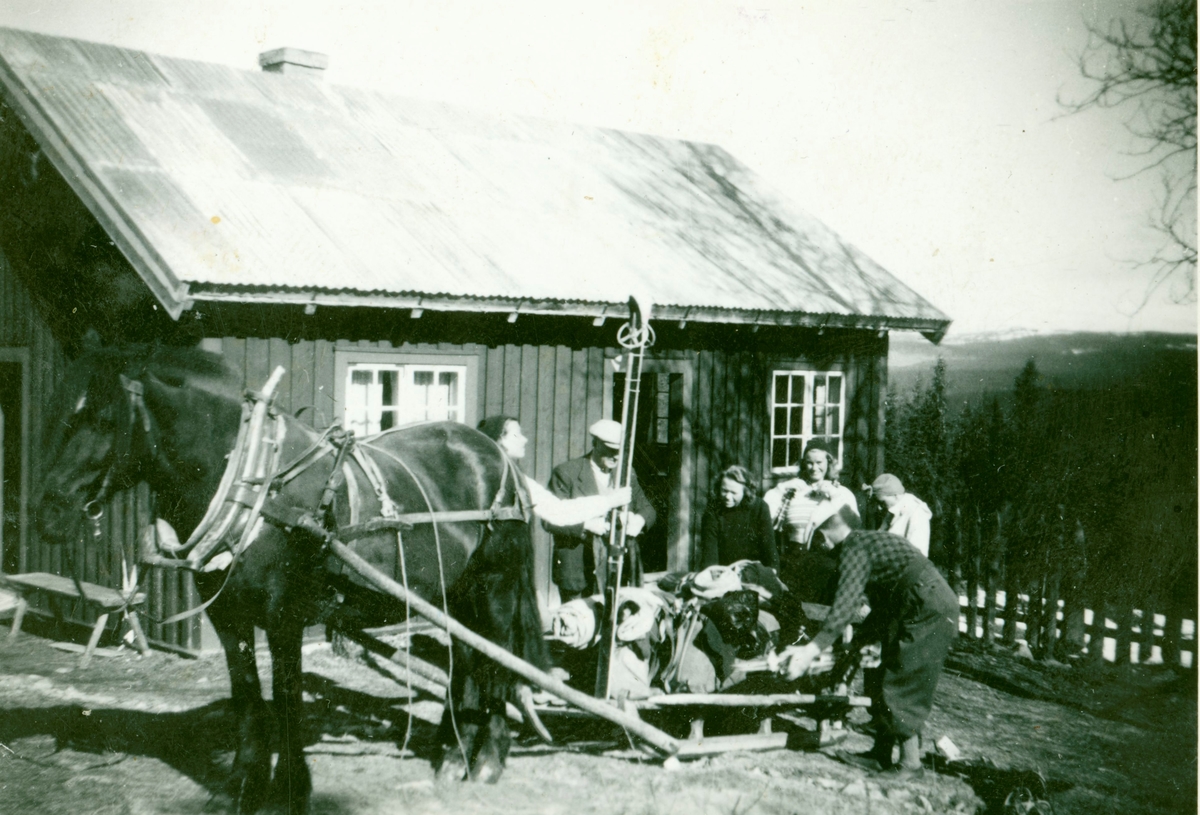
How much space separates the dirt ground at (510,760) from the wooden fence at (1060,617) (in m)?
0.56

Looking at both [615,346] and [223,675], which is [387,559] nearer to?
[223,675]

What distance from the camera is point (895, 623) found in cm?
551

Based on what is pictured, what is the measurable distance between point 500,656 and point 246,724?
118 cm

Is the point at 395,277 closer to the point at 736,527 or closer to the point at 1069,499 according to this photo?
the point at 736,527

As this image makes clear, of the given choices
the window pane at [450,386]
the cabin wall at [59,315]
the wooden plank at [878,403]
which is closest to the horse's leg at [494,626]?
the cabin wall at [59,315]

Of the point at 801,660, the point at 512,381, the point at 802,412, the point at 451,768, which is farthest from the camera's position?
the point at 802,412

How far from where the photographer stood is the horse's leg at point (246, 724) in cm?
433

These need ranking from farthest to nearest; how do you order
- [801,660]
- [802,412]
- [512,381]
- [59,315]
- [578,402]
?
1. [802,412]
2. [578,402]
3. [512,381]
4. [59,315]
5. [801,660]

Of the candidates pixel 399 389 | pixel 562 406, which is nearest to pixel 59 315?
pixel 399 389

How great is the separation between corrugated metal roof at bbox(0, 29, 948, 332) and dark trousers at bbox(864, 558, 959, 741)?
12.6 feet

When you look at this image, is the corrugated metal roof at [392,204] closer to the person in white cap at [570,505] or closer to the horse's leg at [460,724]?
the person in white cap at [570,505]

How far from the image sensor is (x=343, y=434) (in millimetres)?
4559

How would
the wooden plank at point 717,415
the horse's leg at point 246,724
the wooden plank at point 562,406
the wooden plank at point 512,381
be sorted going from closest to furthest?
1. the horse's leg at point 246,724
2. the wooden plank at point 512,381
3. the wooden plank at point 562,406
4. the wooden plank at point 717,415

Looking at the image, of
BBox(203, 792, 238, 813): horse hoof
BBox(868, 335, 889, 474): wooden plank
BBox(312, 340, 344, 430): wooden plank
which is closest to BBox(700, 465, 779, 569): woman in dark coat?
BBox(312, 340, 344, 430): wooden plank
